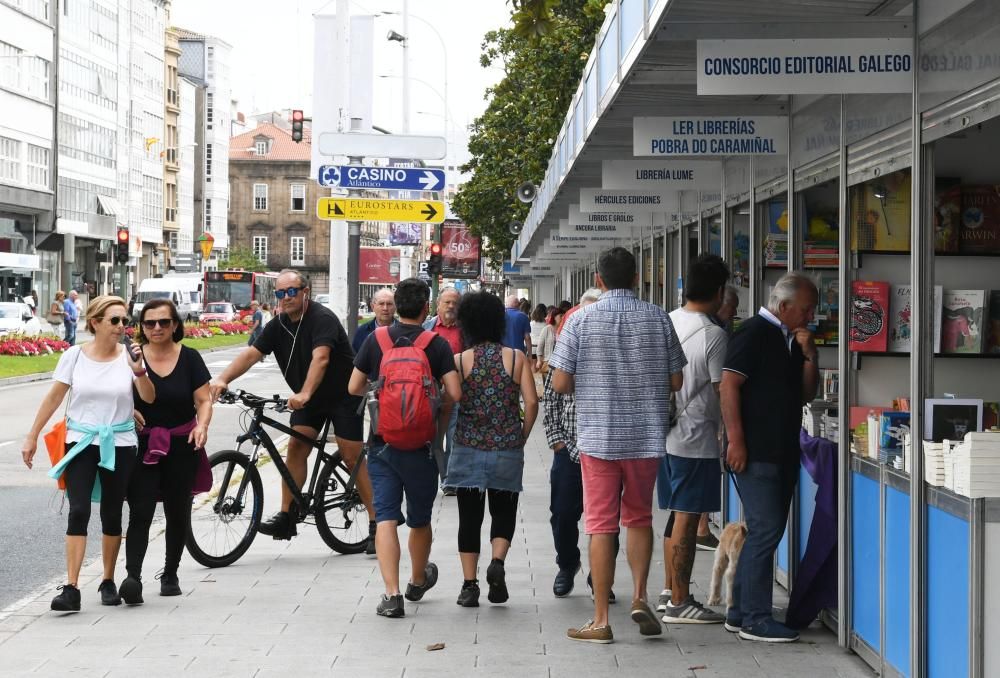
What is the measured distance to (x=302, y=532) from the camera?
1177 cm

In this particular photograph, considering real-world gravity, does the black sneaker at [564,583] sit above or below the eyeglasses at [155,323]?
below

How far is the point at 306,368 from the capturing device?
404 inches

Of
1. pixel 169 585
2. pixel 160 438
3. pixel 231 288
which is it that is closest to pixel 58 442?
pixel 160 438

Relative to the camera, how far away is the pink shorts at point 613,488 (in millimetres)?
7504

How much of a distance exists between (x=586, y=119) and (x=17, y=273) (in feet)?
186

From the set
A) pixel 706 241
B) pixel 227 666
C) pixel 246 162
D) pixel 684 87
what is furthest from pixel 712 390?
pixel 246 162

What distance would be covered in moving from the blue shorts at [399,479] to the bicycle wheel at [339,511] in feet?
6.96

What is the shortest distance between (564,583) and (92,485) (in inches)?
102

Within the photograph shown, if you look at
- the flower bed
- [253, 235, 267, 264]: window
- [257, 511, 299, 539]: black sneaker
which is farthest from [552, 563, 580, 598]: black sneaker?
[253, 235, 267, 264]: window

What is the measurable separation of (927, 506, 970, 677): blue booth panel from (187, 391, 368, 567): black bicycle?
4637 mm

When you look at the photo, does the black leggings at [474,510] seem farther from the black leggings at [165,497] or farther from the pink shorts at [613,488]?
the black leggings at [165,497]

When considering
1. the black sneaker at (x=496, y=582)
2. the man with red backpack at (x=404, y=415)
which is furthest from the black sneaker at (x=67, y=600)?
the black sneaker at (x=496, y=582)

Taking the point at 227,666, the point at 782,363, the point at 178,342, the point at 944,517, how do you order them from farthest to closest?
the point at 178,342 → the point at 782,363 → the point at 227,666 → the point at 944,517

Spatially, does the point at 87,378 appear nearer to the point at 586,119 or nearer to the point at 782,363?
the point at 782,363
